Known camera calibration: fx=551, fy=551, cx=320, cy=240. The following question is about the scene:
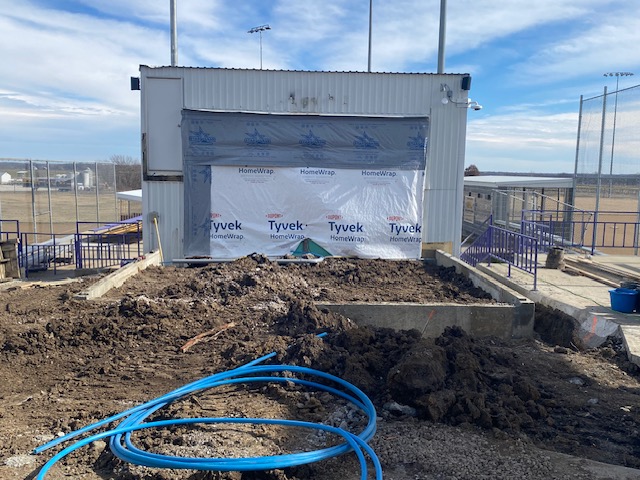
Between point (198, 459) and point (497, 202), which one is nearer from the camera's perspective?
point (198, 459)

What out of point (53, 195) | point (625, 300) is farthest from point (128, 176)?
point (625, 300)

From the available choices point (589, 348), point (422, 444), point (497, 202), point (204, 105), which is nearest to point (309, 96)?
point (204, 105)

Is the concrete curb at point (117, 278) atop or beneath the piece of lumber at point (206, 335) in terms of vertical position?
atop

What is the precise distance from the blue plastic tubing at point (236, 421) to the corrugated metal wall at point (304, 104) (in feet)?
28.4

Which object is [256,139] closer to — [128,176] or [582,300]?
[582,300]

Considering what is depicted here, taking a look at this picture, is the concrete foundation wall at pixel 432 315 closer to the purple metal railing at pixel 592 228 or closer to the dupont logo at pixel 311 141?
the dupont logo at pixel 311 141

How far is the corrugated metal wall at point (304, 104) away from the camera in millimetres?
13797

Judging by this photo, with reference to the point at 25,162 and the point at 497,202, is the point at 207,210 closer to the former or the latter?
the point at 25,162

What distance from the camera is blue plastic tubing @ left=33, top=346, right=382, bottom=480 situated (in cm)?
399

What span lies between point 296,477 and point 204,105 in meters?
11.3

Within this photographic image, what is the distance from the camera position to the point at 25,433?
4875mm

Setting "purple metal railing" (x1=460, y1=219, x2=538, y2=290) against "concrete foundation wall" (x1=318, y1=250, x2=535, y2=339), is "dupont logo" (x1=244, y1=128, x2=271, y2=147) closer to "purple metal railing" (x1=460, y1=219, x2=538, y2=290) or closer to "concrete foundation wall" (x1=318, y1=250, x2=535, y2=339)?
"purple metal railing" (x1=460, y1=219, x2=538, y2=290)

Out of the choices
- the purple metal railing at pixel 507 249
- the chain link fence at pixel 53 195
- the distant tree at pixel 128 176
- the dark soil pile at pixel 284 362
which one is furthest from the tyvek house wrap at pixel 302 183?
the distant tree at pixel 128 176

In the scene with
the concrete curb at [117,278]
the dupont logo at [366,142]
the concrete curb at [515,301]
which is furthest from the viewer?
the dupont logo at [366,142]
